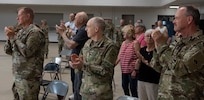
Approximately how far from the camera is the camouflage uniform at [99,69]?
2910mm

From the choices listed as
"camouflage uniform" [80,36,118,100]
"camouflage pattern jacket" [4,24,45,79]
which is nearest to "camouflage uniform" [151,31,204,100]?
"camouflage uniform" [80,36,118,100]

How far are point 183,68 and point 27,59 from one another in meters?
2.07

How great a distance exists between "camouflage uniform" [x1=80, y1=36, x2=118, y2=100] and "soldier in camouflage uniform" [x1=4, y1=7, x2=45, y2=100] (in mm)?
865

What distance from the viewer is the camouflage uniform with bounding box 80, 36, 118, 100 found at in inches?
115

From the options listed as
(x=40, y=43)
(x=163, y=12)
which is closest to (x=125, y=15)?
(x=163, y=12)

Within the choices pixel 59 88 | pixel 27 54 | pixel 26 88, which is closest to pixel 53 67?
pixel 59 88

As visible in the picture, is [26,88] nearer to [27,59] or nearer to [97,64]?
[27,59]

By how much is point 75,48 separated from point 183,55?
2.19 metres

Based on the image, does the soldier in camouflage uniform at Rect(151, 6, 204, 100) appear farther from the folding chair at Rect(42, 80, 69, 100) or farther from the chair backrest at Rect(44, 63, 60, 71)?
the chair backrest at Rect(44, 63, 60, 71)

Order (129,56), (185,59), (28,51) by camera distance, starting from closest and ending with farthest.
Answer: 1. (185,59)
2. (28,51)
3. (129,56)

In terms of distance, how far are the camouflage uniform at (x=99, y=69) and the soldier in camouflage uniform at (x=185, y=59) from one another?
23.8 inches

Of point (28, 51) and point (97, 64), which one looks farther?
point (28, 51)

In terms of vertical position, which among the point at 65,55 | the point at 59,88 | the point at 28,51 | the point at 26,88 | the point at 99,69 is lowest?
the point at 65,55

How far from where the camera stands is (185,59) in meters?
2.24
